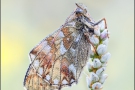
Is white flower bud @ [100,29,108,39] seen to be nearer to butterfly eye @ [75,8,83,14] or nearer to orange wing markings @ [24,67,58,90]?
butterfly eye @ [75,8,83,14]

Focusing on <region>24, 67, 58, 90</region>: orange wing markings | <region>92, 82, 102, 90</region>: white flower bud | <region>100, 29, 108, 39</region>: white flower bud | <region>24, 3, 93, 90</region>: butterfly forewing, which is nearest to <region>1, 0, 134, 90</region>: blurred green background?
<region>24, 3, 93, 90</region>: butterfly forewing

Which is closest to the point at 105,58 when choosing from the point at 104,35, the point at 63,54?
the point at 104,35

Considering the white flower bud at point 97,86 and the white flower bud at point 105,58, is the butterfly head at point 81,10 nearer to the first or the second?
the white flower bud at point 105,58

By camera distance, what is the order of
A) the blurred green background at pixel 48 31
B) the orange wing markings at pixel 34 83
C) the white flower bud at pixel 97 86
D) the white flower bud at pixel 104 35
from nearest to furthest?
1. the white flower bud at pixel 97 86
2. the white flower bud at pixel 104 35
3. the orange wing markings at pixel 34 83
4. the blurred green background at pixel 48 31

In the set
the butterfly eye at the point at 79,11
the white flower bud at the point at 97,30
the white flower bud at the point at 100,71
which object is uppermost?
the butterfly eye at the point at 79,11

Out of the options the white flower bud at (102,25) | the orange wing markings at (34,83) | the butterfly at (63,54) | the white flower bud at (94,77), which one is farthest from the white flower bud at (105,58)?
the orange wing markings at (34,83)
